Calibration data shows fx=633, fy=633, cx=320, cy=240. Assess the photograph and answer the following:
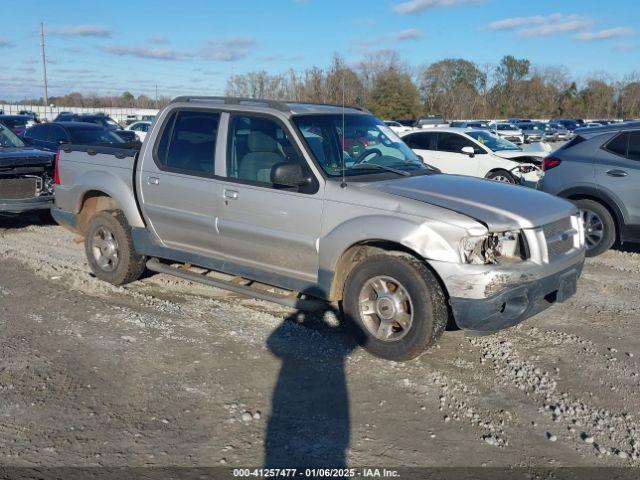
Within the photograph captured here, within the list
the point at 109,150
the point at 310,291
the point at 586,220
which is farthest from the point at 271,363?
the point at 586,220

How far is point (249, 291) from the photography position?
229 inches

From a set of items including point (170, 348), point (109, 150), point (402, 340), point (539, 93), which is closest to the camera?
point (402, 340)

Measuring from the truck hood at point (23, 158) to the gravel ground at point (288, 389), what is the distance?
3.55 m

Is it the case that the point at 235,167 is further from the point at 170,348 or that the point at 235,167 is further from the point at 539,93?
the point at 539,93

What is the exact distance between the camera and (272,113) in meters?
5.63

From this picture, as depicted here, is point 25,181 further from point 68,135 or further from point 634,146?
point 634,146

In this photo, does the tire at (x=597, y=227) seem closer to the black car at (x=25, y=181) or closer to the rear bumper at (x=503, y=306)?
the rear bumper at (x=503, y=306)

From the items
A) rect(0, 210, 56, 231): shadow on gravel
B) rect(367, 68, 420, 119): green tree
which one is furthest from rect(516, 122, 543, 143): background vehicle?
rect(0, 210, 56, 231): shadow on gravel

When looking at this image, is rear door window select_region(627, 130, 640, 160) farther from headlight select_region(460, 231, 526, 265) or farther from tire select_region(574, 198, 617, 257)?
headlight select_region(460, 231, 526, 265)

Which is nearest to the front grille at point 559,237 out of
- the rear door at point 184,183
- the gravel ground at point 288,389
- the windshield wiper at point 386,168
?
the gravel ground at point 288,389

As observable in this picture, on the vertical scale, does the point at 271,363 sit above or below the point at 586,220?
below

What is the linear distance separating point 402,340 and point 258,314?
1749mm

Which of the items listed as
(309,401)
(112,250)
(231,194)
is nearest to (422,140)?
(112,250)

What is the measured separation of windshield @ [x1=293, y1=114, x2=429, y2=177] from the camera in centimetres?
546
